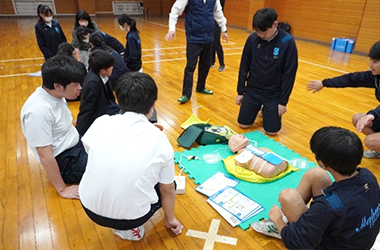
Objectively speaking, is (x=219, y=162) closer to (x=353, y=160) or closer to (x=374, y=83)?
(x=353, y=160)

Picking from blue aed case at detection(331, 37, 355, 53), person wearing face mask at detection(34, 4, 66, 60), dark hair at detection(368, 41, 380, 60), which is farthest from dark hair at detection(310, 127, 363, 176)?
blue aed case at detection(331, 37, 355, 53)

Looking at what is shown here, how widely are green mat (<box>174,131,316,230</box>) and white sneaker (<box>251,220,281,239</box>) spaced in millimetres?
66

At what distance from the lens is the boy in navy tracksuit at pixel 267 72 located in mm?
2490

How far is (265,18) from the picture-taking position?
2.33 m

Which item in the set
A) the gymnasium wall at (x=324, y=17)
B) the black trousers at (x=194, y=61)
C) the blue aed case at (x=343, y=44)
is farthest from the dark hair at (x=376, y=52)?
the blue aed case at (x=343, y=44)

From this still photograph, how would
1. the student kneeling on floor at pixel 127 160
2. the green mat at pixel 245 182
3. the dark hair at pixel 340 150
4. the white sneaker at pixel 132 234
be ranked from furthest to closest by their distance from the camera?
the green mat at pixel 245 182 < the white sneaker at pixel 132 234 < the student kneeling on floor at pixel 127 160 < the dark hair at pixel 340 150

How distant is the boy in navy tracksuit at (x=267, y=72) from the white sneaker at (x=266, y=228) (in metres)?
1.36

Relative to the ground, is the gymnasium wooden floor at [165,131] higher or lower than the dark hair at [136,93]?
lower

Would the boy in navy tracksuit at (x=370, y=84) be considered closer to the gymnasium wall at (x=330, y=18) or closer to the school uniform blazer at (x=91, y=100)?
the school uniform blazer at (x=91, y=100)

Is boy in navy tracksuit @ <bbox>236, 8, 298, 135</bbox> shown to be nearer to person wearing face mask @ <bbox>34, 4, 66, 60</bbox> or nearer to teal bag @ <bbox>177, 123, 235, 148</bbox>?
teal bag @ <bbox>177, 123, 235, 148</bbox>

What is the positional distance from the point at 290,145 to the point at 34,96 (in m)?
2.24

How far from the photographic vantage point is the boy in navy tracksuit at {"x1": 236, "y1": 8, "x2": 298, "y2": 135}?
249 centimetres

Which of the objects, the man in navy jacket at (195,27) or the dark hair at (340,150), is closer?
the dark hair at (340,150)

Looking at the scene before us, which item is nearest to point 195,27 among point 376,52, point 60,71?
point 376,52
